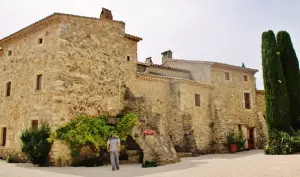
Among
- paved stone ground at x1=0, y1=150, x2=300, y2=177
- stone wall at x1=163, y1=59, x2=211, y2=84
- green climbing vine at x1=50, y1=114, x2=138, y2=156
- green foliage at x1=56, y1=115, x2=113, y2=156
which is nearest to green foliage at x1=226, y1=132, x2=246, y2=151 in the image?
stone wall at x1=163, y1=59, x2=211, y2=84

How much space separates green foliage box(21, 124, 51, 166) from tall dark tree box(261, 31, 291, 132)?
14.3m

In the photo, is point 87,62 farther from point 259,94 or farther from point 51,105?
point 259,94

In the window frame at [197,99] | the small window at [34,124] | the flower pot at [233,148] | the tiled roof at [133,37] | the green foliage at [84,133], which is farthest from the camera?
the flower pot at [233,148]

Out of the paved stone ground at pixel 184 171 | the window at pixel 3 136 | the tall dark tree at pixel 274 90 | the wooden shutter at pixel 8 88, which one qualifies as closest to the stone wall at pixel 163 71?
the tall dark tree at pixel 274 90

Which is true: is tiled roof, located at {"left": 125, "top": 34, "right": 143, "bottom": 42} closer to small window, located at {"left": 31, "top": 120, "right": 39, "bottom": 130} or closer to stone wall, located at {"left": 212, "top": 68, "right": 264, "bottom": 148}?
stone wall, located at {"left": 212, "top": 68, "right": 264, "bottom": 148}

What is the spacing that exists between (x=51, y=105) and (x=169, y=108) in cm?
923

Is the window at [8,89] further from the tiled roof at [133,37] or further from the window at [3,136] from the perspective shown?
the tiled roof at [133,37]

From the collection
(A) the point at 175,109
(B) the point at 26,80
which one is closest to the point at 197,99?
(A) the point at 175,109

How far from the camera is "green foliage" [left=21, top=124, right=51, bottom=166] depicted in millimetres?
12460

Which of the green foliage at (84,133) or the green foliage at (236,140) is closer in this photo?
the green foliage at (84,133)

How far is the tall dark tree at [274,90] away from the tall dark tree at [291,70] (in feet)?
2.51

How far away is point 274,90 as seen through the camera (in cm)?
1816

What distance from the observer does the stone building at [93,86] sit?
13.8 meters

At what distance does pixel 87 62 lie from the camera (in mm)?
14734
